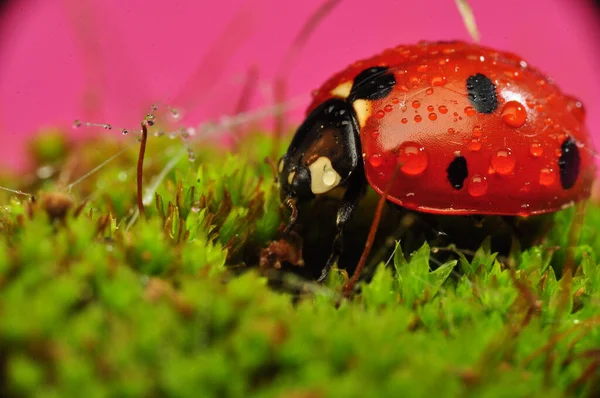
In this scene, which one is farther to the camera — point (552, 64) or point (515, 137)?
point (552, 64)

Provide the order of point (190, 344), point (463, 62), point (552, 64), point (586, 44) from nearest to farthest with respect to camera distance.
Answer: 1. point (190, 344)
2. point (463, 62)
3. point (552, 64)
4. point (586, 44)

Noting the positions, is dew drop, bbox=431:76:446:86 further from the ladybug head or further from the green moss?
the green moss

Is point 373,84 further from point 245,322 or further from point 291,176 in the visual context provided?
point 245,322

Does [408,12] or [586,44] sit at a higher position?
[408,12]

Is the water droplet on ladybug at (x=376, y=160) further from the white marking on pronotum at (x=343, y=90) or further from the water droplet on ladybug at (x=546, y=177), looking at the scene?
the water droplet on ladybug at (x=546, y=177)

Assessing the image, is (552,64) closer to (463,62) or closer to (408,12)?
(408,12)

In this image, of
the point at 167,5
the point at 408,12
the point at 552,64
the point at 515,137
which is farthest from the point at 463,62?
the point at 167,5

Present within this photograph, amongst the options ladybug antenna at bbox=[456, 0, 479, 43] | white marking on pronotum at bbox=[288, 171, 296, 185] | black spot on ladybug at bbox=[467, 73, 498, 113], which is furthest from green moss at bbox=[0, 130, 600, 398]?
ladybug antenna at bbox=[456, 0, 479, 43]

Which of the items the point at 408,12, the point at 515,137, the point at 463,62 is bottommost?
the point at 515,137
